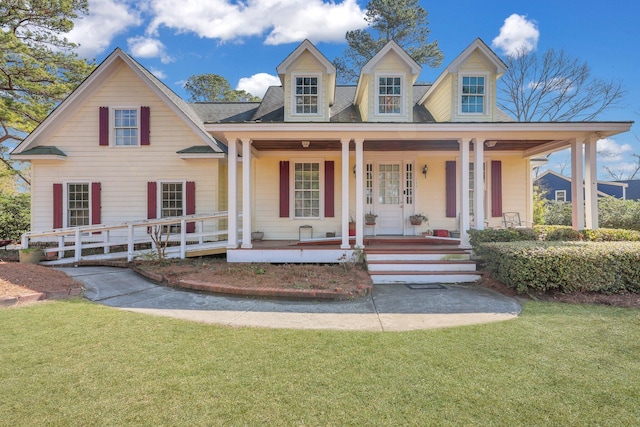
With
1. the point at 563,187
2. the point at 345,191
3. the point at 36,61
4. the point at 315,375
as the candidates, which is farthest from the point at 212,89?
the point at 563,187

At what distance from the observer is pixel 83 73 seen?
1556 cm

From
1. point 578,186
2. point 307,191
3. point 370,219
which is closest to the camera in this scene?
point 578,186

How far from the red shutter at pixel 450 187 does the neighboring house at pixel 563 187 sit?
72.2ft

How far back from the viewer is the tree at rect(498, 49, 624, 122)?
21.2m

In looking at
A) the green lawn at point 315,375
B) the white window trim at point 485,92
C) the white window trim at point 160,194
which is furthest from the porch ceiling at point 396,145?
the green lawn at point 315,375

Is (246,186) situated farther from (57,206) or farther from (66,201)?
(57,206)

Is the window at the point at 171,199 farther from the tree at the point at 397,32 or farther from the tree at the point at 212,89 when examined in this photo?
the tree at the point at 212,89

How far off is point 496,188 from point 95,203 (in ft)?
43.6

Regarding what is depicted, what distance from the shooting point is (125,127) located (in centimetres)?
1041

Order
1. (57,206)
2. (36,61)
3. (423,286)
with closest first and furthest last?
(423,286) < (57,206) < (36,61)

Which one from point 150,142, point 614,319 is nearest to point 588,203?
point 614,319

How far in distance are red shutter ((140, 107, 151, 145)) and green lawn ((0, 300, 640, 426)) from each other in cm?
743

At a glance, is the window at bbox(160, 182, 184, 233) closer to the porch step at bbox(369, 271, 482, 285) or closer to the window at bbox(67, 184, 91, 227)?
the window at bbox(67, 184, 91, 227)

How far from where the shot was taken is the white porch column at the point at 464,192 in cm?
785
